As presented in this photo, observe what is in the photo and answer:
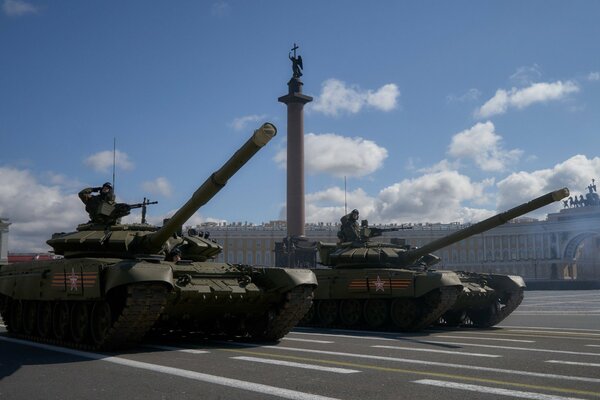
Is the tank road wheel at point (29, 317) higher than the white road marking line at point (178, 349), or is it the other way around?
the tank road wheel at point (29, 317)

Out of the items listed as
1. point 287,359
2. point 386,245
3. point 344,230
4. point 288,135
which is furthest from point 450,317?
point 288,135

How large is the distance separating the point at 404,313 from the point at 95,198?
8.18 metres

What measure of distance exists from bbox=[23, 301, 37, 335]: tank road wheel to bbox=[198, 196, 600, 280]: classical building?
94.6 meters

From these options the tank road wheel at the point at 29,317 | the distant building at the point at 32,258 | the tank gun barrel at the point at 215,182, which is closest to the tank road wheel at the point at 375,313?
the tank gun barrel at the point at 215,182

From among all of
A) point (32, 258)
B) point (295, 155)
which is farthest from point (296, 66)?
point (32, 258)

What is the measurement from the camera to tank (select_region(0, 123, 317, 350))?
36.5ft

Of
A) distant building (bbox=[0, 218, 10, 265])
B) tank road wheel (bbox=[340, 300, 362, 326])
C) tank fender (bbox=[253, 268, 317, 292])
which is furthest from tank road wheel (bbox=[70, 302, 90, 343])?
distant building (bbox=[0, 218, 10, 265])

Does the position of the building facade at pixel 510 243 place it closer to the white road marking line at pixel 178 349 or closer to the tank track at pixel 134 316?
the white road marking line at pixel 178 349

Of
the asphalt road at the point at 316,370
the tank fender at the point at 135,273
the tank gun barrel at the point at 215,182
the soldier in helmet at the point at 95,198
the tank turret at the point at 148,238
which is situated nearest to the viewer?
the asphalt road at the point at 316,370

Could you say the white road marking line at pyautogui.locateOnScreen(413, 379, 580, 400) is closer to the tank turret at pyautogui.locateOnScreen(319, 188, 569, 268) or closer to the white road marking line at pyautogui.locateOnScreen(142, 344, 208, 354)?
the white road marking line at pyautogui.locateOnScreen(142, 344, 208, 354)

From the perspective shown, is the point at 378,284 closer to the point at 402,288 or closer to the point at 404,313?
the point at 402,288

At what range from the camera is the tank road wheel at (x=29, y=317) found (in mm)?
14578

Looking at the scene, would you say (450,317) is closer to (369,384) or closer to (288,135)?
(369,384)

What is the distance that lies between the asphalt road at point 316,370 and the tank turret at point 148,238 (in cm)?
196
